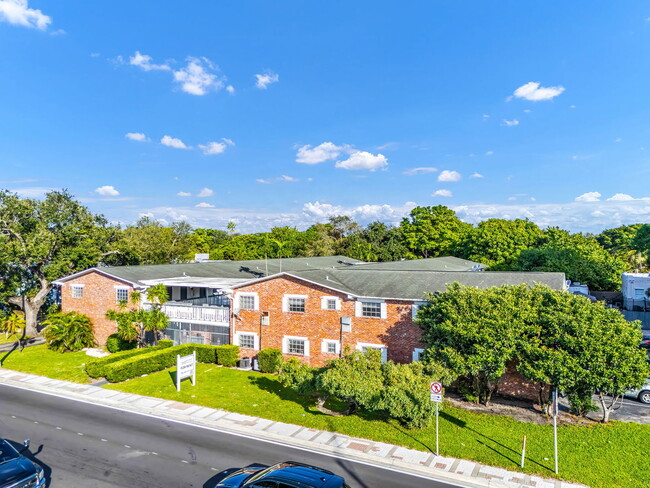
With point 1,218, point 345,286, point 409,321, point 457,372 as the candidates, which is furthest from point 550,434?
point 1,218

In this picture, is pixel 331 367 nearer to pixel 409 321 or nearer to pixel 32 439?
pixel 409 321

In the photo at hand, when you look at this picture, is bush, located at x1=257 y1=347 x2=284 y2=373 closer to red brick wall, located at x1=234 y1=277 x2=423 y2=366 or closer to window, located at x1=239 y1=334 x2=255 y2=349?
red brick wall, located at x1=234 y1=277 x2=423 y2=366

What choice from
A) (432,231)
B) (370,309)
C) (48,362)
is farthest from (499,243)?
(48,362)

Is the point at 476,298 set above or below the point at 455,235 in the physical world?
below

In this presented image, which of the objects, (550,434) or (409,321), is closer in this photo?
(550,434)

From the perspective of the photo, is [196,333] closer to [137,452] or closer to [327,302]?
[327,302]

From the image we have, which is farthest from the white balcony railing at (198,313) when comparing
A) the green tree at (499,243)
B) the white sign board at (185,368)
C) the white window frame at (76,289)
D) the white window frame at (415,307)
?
the green tree at (499,243)

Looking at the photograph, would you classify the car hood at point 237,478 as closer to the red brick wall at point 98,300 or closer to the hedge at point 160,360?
the hedge at point 160,360
